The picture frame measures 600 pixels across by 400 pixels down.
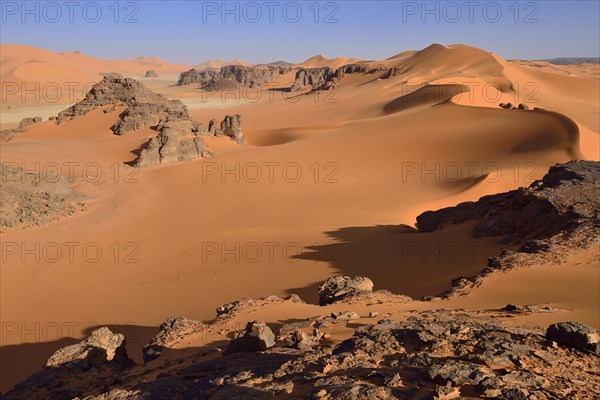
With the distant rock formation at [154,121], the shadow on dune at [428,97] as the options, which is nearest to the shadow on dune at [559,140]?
the shadow on dune at [428,97]

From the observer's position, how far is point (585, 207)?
287 inches

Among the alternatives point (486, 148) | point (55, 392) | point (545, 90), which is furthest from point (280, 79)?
point (55, 392)

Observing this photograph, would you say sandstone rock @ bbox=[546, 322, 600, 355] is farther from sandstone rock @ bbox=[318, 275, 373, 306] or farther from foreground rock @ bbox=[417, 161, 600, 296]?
sandstone rock @ bbox=[318, 275, 373, 306]

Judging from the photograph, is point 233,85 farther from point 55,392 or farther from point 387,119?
point 55,392

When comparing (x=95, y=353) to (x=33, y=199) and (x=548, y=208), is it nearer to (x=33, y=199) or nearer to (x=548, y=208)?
(x=548, y=208)

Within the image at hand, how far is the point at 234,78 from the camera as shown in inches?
2682

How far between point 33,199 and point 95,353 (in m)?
9.15

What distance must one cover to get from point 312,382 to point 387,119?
2218 cm

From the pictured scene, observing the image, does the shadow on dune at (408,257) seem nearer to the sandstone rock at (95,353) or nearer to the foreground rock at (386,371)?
the sandstone rock at (95,353)

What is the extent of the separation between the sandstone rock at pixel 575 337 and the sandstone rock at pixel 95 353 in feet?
12.6

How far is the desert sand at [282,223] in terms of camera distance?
677cm

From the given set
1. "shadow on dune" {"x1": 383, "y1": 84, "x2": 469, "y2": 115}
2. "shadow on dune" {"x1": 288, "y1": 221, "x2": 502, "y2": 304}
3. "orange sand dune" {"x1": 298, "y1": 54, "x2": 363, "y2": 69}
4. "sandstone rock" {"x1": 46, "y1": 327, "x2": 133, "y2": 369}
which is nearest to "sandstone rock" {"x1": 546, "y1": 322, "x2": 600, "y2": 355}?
"shadow on dune" {"x1": 288, "y1": 221, "x2": 502, "y2": 304}

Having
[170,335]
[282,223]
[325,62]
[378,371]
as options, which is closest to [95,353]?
[170,335]

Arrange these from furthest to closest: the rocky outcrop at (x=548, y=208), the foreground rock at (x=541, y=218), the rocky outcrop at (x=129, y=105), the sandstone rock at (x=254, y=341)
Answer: the rocky outcrop at (x=129, y=105) < the rocky outcrop at (x=548, y=208) < the foreground rock at (x=541, y=218) < the sandstone rock at (x=254, y=341)
